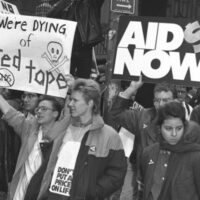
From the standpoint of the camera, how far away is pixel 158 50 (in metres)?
6.44

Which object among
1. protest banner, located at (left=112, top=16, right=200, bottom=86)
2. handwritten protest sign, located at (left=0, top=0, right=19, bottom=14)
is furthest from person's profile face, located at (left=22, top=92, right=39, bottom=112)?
handwritten protest sign, located at (left=0, top=0, right=19, bottom=14)

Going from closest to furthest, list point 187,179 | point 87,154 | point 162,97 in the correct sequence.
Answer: point 187,179, point 87,154, point 162,97

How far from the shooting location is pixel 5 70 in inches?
253

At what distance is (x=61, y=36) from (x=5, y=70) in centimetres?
67

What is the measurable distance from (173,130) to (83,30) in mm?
3793

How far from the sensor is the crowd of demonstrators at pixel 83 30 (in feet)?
26.6

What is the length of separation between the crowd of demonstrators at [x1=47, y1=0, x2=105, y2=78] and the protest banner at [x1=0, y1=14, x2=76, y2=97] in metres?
1.59

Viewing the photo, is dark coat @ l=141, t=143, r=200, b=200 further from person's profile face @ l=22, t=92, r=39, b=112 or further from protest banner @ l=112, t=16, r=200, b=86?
person's profile face @ l=22, t=92, r=39, b=112

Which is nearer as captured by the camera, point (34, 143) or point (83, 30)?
point (34, 143)

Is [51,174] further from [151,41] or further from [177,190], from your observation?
[151,41]

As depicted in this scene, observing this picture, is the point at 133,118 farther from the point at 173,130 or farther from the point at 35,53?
the point at 173,130

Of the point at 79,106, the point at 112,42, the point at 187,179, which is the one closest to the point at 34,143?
the point at 79,106

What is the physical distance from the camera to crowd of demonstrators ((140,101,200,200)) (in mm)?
4484

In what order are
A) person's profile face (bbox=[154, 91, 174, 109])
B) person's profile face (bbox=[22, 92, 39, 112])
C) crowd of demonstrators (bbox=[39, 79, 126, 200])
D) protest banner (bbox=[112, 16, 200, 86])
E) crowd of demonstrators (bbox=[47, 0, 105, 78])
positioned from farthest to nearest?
1. crowd of demonstrators (bbox=[47, 0, 105, 78])
2. person's profile face (bbox=[22, 92, 39, 112])
3. protest banner (bbox=[112, 16, 200, 86])
4. person's profile face (bbox=[154, 91, 174, 109])
5. crowd of demonstrators (bbox=[39, 79, 126, 200])
